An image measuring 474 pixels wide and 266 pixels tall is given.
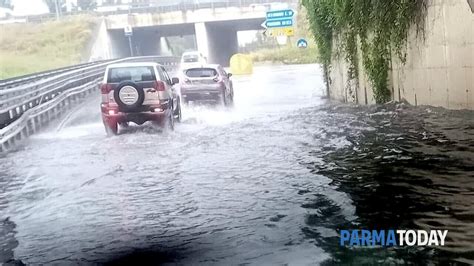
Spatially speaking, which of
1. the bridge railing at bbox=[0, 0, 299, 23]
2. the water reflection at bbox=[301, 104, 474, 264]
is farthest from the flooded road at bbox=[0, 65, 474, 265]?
the bridge railing at bbox=[0, 0, 299, 23]

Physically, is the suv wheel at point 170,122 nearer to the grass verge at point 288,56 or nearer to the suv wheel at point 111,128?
the suv wheel at point 111,128

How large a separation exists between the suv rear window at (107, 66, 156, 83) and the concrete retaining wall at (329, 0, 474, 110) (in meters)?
6.08

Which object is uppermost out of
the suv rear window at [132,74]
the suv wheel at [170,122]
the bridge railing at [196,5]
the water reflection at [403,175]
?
the bridge railing at [196,5]

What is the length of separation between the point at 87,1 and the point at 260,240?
Answer: 75563 mm

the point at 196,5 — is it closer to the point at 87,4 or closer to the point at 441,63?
the point at 87,4

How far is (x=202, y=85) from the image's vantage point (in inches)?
779

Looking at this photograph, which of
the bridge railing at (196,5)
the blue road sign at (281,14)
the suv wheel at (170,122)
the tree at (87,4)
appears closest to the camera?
the suv wheel at (170,122)

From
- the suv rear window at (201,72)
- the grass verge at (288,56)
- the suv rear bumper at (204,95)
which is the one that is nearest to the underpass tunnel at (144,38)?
the grass verge at (288,56)

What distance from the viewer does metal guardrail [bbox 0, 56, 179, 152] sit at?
47.4 feet

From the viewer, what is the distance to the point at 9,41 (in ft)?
174

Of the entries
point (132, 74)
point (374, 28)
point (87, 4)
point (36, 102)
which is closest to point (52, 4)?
point (87, 4)

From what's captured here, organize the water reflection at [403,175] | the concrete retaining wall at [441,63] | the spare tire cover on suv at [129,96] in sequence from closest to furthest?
the water reflection at [403,175] < the concrete retaining wall at [441,63] < the spare tire cover on suv at [129,96]

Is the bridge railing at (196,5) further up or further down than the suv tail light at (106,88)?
further up

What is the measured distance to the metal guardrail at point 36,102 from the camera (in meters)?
14.5
